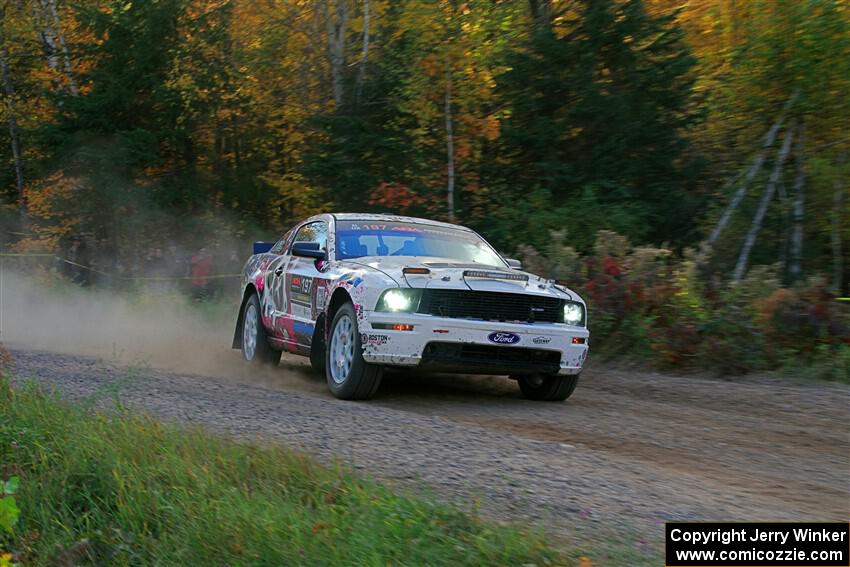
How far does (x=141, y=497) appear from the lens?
5230 mm

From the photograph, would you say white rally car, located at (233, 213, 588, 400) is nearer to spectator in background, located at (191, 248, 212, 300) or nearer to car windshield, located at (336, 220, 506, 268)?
car windshield, located at (336, 220, 506, 268)

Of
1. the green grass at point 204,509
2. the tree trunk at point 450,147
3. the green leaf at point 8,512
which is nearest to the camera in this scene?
the green grass at point 204,509

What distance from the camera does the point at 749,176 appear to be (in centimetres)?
1467

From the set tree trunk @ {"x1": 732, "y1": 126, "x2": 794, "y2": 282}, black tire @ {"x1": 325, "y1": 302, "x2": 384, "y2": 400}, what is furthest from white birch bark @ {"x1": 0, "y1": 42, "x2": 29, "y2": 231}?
black tire @ {"x1": 325, "y1": 302, "x2": 384, "y2": 400}

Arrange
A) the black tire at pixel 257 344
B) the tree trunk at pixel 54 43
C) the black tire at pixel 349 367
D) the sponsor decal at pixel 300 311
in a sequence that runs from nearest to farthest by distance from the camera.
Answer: the black tire at pixel 349 367 < the sponsor decal at pixel 300 311 < the black tire at pixel 257 344 < the tree trunk at pixel 54 43

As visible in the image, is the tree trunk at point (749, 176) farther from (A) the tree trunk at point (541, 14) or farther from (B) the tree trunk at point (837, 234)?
(A) the tree trunk at point (541, 14)

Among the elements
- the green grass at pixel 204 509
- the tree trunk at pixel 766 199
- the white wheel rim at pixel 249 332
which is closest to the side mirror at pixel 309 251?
the white wheel rim at pixel 249 332

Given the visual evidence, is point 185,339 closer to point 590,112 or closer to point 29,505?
point 590,112

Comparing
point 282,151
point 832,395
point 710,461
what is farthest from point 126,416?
point 282,151

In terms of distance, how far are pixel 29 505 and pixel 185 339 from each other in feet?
29.3

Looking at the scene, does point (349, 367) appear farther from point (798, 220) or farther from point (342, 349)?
point (798, 220)

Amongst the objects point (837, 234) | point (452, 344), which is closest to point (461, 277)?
point (452, 344)

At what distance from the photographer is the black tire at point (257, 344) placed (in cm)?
1078

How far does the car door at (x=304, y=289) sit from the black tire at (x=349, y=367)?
0.63 metres
